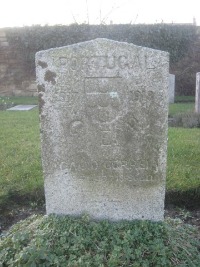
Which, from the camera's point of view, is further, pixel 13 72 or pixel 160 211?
pixel 13 72

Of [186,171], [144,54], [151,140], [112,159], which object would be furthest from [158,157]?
[186,171]

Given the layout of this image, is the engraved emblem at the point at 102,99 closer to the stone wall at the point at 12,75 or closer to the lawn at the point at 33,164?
the lawn at the point at 33,164

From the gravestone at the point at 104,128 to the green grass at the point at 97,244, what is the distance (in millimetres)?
175

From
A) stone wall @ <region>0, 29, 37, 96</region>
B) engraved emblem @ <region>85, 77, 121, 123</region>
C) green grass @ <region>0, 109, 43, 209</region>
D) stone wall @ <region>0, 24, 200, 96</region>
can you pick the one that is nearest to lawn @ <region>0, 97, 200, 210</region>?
green grass @ <region>0, 109, 43, 209</region>

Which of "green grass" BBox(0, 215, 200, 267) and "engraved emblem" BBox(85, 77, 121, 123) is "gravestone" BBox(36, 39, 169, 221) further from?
"green grass" BBox(0, 215, 200, 267)

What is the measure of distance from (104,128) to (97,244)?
857mm

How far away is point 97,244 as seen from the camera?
254 cm

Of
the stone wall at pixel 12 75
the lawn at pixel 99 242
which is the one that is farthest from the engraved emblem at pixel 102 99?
the stone wall at pixel 12 75

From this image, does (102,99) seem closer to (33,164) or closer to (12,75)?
(33,164)

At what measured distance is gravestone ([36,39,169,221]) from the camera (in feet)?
8.58

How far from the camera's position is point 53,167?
284 centimetres

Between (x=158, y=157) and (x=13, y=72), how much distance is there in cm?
1153

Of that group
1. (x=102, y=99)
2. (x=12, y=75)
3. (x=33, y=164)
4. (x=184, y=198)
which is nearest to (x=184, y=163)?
(x=184, y=198)

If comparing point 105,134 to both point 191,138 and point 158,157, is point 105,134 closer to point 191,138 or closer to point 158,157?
point 158,157
